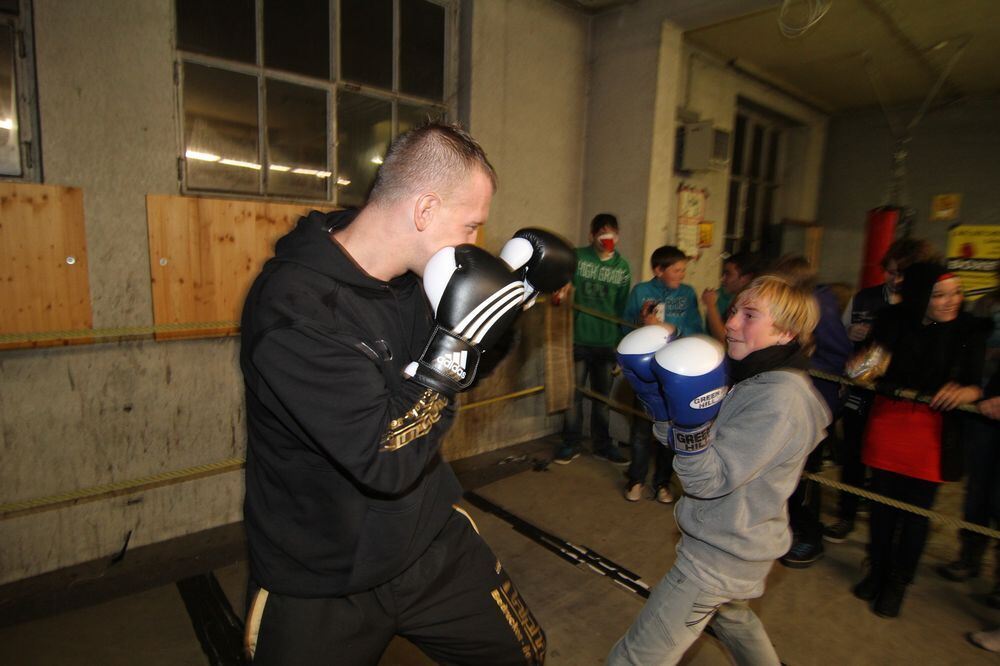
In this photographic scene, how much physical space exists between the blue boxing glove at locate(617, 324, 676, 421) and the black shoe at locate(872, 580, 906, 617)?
6.28 ft

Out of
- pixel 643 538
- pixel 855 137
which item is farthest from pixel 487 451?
pixel 855 137

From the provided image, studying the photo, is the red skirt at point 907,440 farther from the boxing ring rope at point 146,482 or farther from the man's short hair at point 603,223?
the man's short hair at point 603,223

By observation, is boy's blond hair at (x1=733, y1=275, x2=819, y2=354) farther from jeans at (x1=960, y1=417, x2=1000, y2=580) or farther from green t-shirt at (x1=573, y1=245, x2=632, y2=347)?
green t-shirt at (x1=573, y1=245, x2=632, y2=347)

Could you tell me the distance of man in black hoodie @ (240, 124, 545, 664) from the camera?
1.07 metres

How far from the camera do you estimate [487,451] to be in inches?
175

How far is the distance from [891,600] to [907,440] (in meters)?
0.74

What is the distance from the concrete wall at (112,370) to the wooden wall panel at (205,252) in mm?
81

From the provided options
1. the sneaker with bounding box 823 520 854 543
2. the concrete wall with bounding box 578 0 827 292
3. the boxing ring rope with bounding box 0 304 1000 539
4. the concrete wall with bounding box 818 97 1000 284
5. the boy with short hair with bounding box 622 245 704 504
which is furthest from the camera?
the concrete wall with bounding box 818 97 1000 284

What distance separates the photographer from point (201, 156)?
2.87m

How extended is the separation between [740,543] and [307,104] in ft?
10.6

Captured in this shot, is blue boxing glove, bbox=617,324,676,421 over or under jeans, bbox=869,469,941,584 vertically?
over

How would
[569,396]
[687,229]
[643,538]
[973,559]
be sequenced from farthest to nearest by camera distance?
[687,229] → [569,396] → [643,538] → [973,559]

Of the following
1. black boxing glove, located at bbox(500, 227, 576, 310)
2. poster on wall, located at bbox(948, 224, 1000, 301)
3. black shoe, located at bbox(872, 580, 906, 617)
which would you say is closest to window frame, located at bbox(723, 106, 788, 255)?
poster on wall, located at bbox(948, 224, 1000, 301)

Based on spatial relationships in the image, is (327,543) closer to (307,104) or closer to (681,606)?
(681,606)
